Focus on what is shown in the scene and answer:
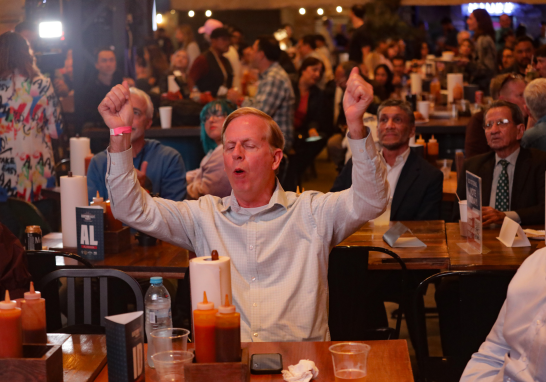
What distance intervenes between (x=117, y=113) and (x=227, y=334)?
961 mm

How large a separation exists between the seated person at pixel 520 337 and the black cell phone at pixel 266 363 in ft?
1.90

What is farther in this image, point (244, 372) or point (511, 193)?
point (511, 193)

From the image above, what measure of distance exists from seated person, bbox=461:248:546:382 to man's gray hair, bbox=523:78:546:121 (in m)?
2.76

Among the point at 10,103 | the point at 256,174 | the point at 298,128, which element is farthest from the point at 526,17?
the point at 256,174

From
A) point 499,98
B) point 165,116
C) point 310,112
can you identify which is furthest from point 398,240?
point 310,112

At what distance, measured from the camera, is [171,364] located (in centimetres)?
162

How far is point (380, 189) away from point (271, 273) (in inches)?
18.0

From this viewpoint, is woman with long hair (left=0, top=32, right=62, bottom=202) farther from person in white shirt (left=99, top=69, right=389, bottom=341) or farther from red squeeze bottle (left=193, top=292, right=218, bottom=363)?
red squeeze bottle (left=193, top=292, right=218, bottom=363)

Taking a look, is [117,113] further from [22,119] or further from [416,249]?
[22,119]

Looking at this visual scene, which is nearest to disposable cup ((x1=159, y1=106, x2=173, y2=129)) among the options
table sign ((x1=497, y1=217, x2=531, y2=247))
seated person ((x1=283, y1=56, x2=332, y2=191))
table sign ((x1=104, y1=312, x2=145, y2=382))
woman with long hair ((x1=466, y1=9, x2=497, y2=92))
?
seated person ((x1=283, y1=56, x2=332, y2=191))

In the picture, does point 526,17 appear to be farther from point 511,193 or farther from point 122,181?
point 122,181

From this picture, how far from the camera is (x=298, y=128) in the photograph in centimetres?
779

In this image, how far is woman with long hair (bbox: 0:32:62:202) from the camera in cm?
449

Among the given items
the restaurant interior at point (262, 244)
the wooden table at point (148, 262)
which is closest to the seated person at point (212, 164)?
the restaurant interior at point (262, 244)
